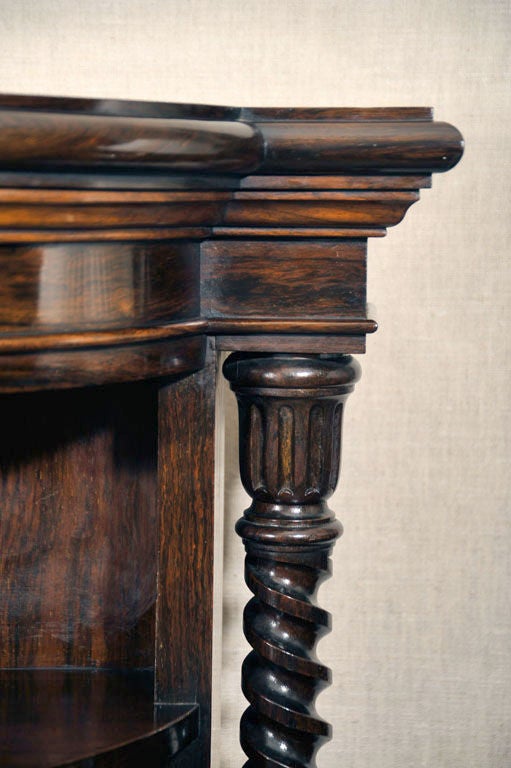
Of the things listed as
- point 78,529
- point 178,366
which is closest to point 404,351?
point 78,529

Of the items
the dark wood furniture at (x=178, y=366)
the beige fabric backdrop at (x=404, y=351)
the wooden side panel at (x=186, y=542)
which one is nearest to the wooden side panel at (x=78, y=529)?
the dark wood furniture at (x=178, y=366)

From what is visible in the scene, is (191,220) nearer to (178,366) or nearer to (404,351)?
(178,366)

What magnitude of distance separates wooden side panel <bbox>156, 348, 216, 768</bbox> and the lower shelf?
0.07 feet

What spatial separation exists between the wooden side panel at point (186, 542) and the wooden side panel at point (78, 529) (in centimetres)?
17

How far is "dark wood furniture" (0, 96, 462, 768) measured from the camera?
52cm

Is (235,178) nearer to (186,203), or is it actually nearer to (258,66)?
(186,203)

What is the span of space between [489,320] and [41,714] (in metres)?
0.63

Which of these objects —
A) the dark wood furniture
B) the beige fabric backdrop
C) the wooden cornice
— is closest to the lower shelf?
the dark wood furniture

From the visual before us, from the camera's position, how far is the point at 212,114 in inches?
22.4

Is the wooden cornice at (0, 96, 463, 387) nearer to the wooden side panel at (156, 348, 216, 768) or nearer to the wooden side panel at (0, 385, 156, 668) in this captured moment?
the wooden side panel at (156, 348, 216, 768)

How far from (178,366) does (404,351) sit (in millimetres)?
561

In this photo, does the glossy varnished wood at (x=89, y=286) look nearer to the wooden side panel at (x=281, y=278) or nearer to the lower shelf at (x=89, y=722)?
the wooden side panel at (x=281, y=278)

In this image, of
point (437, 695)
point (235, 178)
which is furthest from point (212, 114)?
point (437, 695)

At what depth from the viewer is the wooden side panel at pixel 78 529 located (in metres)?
0.83
